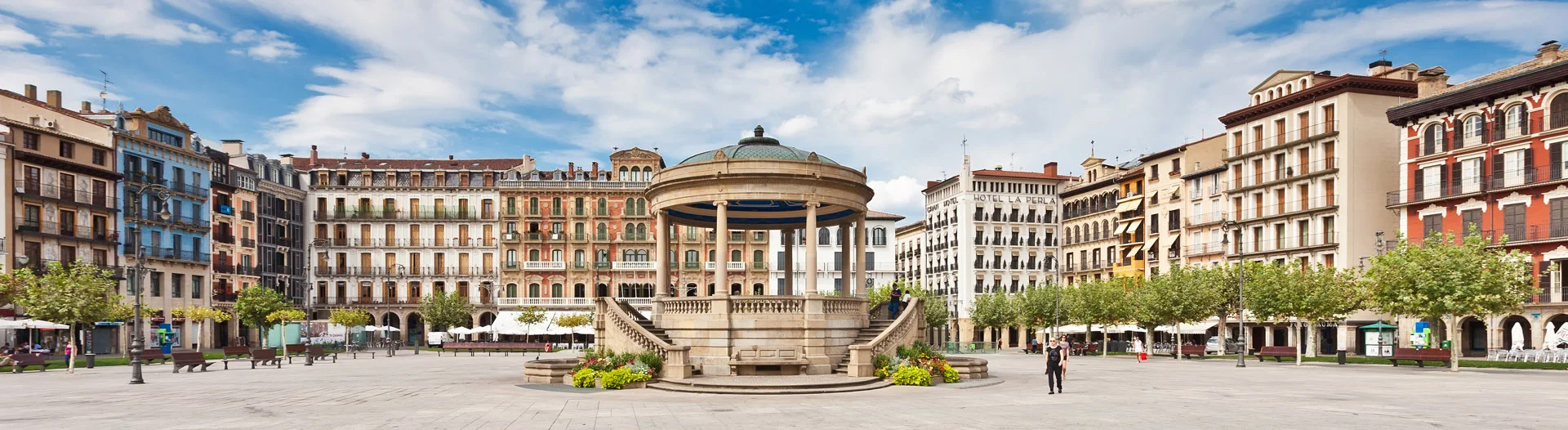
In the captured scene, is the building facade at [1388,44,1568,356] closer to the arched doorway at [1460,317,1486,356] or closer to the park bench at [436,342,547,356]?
the arched doorway at [1460,317,1486,356]

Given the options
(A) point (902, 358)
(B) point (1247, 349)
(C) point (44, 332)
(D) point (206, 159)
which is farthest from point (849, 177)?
(D) point (206, 159)

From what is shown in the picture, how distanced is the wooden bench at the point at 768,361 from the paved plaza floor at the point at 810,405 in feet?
14.1

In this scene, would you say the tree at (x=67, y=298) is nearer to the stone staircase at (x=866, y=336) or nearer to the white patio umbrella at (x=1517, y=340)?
the stone staircase at (x=866, y=336)

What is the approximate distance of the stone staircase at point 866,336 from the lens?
31484 millimetres

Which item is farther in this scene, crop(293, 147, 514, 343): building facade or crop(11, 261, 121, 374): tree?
crop(293, 147, 514, 343): building facade

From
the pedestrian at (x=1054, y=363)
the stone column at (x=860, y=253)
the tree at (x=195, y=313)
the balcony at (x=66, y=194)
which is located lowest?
the tree at (x=195, y=313)

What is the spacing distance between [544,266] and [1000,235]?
4441 centimetres

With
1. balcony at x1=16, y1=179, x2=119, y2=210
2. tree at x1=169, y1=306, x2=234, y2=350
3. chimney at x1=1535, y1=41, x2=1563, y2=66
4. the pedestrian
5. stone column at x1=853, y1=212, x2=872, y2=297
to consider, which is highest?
chimney at x1=1535, y1=41, x2=1563, y2=66

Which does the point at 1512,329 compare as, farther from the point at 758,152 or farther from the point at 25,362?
the point at 25,362

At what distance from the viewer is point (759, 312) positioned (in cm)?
3180

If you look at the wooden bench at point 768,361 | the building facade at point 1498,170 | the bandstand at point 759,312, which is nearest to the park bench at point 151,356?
the bandstand at point 759,312

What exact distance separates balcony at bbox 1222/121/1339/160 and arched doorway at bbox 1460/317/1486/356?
48.2ft

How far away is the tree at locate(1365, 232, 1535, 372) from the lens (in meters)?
42.0

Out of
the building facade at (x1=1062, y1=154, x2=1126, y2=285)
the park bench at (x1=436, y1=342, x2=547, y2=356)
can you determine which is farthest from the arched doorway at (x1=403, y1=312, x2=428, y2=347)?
the building facade at (x1=1062, y1=154, x2=1126, y2=285)
